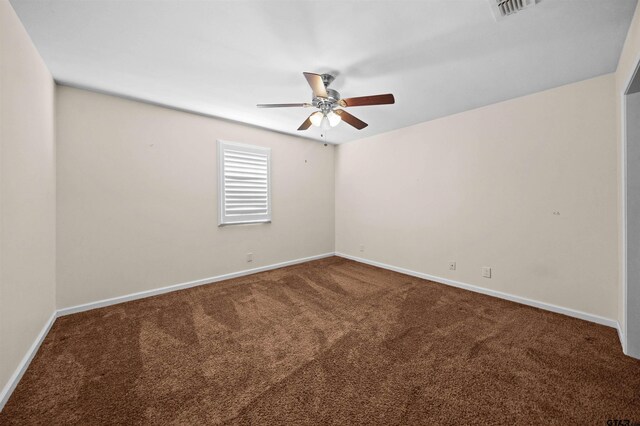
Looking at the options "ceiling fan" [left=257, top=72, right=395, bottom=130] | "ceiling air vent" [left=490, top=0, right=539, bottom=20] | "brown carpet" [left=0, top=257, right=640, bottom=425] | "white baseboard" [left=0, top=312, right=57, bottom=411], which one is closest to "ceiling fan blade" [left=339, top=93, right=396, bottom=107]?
"ceiling fan" [left=257, top=72, right=395, bottom=130]

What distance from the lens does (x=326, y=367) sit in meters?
1.79

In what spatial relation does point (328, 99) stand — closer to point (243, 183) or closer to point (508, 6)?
point (508, 6)

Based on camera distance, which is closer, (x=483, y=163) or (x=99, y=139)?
(x=99, y=139)

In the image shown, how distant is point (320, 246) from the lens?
16.8 ft

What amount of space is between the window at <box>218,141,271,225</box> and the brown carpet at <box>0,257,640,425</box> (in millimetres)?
1456

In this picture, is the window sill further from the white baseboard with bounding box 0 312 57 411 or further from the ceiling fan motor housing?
the ceiling fan motor housing

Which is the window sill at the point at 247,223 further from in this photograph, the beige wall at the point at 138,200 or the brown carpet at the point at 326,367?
the brown carpet at the point at 326,367

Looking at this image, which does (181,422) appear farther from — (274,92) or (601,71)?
(601,71)

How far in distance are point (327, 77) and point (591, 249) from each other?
317 cm

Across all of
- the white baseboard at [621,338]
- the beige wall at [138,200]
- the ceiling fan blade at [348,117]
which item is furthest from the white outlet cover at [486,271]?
the beige wall at [138,200]

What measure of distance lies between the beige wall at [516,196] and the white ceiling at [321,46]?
14.6 inches

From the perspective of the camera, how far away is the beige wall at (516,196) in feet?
8.00

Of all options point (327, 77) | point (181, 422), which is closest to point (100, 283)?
point (181, 422)

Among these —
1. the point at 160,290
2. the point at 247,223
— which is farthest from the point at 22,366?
the point at 247,223
